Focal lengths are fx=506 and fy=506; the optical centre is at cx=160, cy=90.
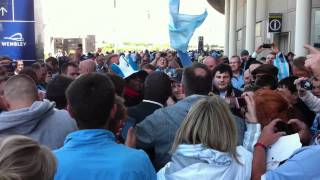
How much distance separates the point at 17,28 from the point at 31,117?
7725mm

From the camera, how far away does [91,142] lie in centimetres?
271

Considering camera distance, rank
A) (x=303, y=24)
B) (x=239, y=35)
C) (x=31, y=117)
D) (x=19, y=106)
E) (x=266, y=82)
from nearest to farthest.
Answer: (x=31, y=117) < (x=19, y=106) < (x=266, y=82) < (x=303, y=24) < (x=239, y=35)

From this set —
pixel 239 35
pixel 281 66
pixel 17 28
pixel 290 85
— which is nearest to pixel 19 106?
pixel 290 85

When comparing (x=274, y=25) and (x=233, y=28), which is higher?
(x=233, y=28)

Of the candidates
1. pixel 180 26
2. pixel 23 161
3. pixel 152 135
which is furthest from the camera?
pixel 180 26

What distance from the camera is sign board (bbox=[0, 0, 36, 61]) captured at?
10719mm

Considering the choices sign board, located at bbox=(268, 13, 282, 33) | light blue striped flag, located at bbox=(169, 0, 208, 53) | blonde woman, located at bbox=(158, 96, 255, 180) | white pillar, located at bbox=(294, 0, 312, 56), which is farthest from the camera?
sign board, located at bbox=(268, 13, 282, 33)

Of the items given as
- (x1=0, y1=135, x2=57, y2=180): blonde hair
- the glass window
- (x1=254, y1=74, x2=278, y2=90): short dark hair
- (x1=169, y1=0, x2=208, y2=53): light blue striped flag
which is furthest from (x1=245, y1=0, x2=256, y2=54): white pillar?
(x1=0, y1=135, x2=57, y2=180): blonde hair

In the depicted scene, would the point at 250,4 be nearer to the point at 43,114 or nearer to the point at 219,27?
the point at 43,114

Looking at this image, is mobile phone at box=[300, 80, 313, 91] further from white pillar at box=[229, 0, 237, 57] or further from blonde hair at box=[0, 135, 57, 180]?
white pillar at box=[229, 0, 237, 57]

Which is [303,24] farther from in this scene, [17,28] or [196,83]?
[196,83]

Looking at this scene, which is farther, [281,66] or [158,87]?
[281,66]

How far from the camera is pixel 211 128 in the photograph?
3.14 metres

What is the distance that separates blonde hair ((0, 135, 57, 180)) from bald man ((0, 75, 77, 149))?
1778mm
